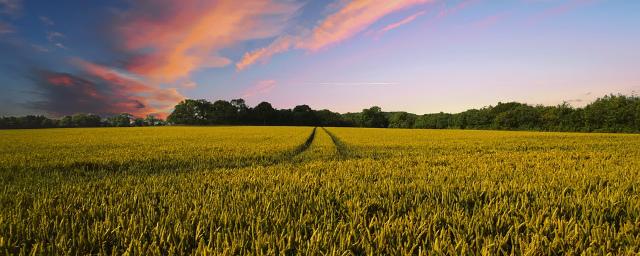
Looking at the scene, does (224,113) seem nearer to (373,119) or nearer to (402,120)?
(373,119)

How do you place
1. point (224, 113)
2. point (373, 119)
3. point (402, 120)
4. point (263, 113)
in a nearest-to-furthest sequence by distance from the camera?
point (224, 113)
point (263, 113)
point (402, 120)
point (373, 119)

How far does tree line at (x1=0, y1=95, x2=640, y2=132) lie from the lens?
269 ft

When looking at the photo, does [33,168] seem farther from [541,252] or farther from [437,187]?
[541,252]

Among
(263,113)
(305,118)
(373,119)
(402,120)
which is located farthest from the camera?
(373,119)

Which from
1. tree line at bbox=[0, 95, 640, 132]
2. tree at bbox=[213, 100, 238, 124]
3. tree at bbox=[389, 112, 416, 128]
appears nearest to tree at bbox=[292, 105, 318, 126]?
tree line at bbox=[0, 95, 640, 132]

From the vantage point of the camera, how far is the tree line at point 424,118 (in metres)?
81.9

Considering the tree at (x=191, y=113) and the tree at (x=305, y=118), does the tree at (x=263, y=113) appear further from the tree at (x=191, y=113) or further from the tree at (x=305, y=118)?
the tree at (x=191, y=113)

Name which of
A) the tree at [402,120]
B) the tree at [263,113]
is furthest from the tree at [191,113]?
the tree at [402,120]

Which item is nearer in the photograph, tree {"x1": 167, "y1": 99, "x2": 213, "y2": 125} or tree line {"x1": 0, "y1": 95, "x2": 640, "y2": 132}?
tree line {"x1": 0, "y1": 95, "x2": 640, "y2": 132}

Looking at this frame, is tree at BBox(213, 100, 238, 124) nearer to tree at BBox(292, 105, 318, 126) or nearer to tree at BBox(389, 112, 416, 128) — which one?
tree at BBox(292, 105, 318, 126)

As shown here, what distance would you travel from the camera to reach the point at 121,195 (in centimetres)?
426

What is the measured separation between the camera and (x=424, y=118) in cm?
14212

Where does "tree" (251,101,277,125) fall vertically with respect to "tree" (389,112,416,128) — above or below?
above

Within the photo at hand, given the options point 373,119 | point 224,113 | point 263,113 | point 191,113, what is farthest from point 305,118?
point 191,113
